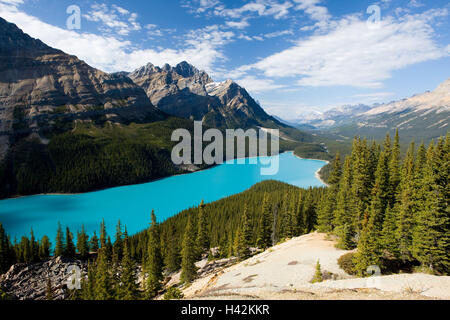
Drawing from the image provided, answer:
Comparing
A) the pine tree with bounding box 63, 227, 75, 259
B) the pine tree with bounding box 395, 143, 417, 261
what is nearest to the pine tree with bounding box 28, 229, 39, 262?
the pine tree with bounding box 63, 227, 75, 259

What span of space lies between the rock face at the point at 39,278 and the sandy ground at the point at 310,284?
3931 cm

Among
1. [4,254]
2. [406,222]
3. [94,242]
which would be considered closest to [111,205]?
[94,242]

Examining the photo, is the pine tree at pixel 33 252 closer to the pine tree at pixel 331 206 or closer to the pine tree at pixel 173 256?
the pine tree at pixel 173 256

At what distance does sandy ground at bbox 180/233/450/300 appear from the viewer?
14.7m

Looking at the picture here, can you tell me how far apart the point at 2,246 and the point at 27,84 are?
20290 centimetres

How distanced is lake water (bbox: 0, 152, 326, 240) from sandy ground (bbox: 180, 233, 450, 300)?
71.3 metres

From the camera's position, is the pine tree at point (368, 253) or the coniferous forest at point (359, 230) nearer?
the pine tree at point (368, 253)

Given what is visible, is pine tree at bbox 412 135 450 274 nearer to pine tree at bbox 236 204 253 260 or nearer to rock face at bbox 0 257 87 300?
pine tree at bbox 236 204 253 260

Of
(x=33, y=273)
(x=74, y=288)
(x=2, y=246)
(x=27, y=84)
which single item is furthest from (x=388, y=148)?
(x=27, y=84)

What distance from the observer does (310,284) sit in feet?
70.6

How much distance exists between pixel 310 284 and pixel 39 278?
5960 cm

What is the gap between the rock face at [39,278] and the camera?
149 ft

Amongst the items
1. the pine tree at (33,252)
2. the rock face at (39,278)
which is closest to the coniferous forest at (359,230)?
the pine tree at (33,252)
